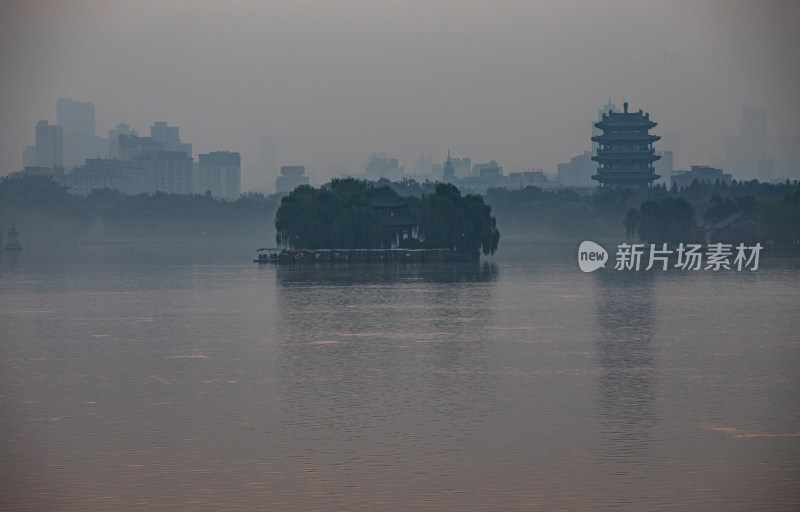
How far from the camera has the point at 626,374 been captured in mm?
25297

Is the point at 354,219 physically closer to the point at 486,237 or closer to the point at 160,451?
the point at 486,237

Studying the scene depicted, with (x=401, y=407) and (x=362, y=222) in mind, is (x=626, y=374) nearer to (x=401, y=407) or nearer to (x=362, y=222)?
(x=401, y=407)

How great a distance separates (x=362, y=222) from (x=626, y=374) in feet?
191

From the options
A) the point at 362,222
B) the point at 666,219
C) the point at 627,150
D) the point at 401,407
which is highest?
the point at 627,150

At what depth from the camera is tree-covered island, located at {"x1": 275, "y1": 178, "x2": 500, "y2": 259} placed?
82500mm

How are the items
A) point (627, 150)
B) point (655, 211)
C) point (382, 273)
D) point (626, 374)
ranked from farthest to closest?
1. point (627, 150)
2. point (655, 211)
3. point (382, 273)
4. point (626, 374)

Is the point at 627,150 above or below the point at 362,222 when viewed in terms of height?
above

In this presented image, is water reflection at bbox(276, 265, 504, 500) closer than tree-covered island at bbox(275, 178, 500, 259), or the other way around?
water reflection at bbox(276, 265, 504, 500)

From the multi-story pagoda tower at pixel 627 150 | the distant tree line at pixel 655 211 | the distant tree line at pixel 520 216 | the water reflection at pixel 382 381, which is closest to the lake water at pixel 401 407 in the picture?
the water reflection at pixel 382 381

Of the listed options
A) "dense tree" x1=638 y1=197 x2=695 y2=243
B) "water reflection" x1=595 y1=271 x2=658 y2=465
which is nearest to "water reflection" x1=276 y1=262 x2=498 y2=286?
"water reflection" x1=595 y1=271 x2=658 y2=465

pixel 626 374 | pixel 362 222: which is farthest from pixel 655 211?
pixel 626 374

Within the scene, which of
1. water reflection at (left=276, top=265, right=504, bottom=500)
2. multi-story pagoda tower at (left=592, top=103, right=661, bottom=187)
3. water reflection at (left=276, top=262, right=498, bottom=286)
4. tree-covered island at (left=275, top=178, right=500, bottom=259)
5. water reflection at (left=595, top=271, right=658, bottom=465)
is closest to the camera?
water reflection at (left=276, top=265, right=504, bottom=500)

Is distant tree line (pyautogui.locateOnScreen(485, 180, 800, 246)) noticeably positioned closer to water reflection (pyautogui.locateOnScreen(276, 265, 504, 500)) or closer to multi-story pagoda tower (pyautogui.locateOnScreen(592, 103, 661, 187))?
multi-story pagoda tower (pyautogui.locateOnScreen(592, 103, 661, 187))

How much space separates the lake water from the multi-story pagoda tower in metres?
135
